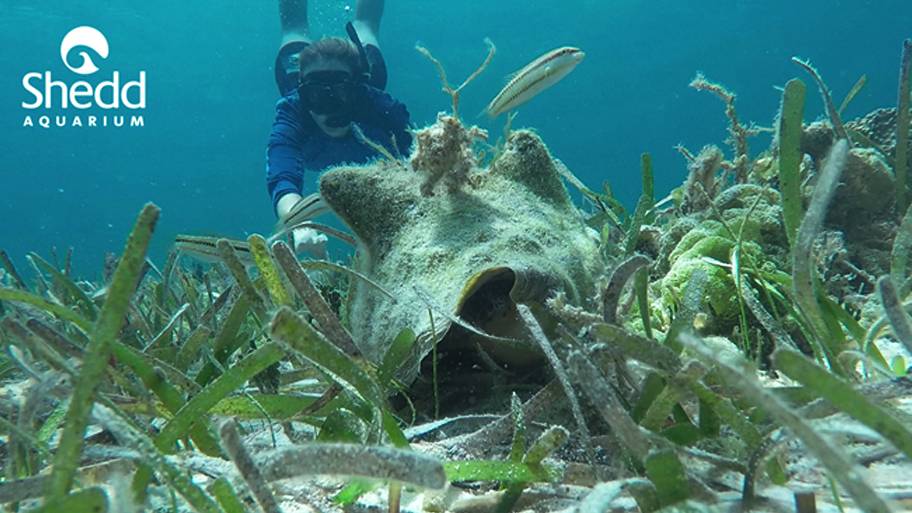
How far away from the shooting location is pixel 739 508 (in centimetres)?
108

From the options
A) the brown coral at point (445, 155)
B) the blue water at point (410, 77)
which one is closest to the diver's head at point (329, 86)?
the brown coral at point (445, 155)

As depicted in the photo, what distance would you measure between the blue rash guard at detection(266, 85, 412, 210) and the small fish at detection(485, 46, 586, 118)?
450cm

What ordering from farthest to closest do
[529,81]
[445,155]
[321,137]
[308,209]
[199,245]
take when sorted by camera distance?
[321,137] < [529,81] < [308,209] < [199,245] < [445,155]

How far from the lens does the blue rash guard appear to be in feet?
27.7

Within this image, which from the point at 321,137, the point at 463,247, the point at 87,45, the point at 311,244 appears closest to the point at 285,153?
the point at 321,137

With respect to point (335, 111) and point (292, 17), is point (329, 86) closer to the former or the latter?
point (335, 111)

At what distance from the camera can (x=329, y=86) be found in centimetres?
995

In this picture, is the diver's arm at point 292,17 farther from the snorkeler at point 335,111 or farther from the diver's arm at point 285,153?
the diver's arm at point 285,153

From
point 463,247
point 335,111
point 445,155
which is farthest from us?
point 335,111

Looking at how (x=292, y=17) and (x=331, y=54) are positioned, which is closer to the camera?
(x=331, y=54)

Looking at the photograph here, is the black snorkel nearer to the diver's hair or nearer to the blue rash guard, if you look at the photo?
the diver's hair

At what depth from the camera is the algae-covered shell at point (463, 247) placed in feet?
5.66

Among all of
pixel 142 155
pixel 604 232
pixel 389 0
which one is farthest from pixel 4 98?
pixel 604 232

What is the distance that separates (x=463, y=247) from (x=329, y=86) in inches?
349
